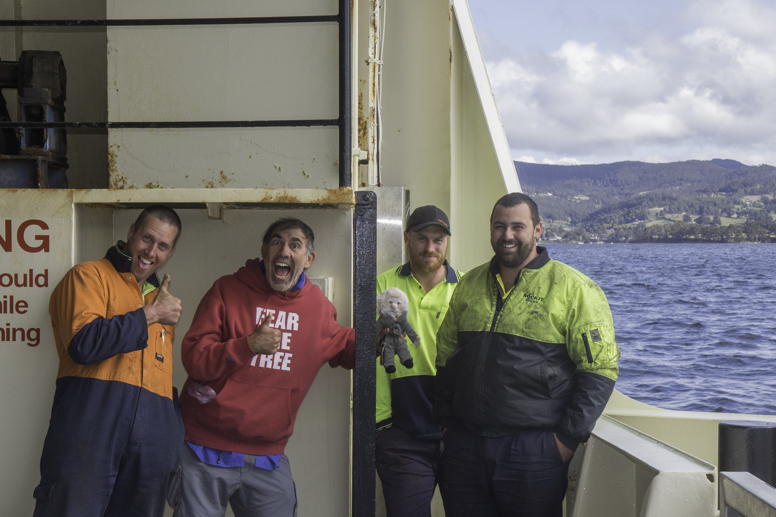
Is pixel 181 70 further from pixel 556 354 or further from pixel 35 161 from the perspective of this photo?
pixel 556 354

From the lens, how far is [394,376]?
136 inches

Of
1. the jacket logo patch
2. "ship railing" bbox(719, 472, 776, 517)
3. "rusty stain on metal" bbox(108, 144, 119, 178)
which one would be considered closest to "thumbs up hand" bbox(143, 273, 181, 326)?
"rusty stain on metal" bbox(108, 144, 119, 178)

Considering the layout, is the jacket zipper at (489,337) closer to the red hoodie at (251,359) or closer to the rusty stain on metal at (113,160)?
the red hoodie at (251,359)

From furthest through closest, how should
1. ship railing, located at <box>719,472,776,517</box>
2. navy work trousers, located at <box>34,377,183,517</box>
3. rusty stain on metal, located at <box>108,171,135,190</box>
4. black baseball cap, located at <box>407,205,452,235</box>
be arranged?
black baseball cap, located at <box>407,205,452,235</box> → rusty stain on metal, located at <box>108,171,135,190</box> → navy work trousers, located at <box>34,377,183,517</box> → ship railing, located at <box>719,472,776,517</box>

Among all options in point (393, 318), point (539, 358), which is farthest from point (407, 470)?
point (539, 358)

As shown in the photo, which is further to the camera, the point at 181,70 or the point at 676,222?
the point at 676,222

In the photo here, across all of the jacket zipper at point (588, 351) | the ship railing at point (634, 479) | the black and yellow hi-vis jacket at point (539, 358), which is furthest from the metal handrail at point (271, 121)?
the ship railing at point (634, 479)

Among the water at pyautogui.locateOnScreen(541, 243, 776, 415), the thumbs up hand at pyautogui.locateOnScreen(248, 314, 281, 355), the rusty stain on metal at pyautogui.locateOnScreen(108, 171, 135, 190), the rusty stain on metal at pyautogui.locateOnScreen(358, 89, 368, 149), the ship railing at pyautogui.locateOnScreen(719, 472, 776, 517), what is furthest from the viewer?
the water at pyautogui.locateOnScreen(541, 243, 776, 415)

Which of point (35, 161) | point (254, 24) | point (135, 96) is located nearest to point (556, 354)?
point (254, 24)

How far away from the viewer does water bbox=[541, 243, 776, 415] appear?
738 inches

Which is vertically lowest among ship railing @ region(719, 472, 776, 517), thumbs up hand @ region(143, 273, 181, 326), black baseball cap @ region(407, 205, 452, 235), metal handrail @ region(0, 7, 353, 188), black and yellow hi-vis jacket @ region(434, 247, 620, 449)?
ship railing @ region(719, 472, 776, 517)

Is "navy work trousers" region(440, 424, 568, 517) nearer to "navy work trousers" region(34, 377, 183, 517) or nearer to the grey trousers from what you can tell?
the grey trousers

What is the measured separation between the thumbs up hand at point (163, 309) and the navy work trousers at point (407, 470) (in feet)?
4.44

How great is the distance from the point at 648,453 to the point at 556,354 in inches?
24.1
